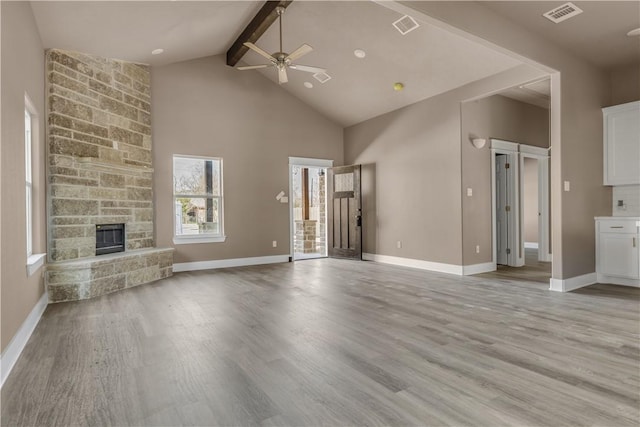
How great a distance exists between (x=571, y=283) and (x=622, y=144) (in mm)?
2041

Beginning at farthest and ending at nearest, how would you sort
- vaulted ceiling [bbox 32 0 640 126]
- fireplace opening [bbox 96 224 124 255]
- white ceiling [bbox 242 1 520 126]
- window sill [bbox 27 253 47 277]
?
fireplace opening [bbox 96 224 124 255], white ceiling [bbox 242 1 520 126], vaulted ceiling [bbox 32 0 640 126], window sill [bbox 27 253 47 277]

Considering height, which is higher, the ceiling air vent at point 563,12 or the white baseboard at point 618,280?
the ceiling air vent at point 563,12

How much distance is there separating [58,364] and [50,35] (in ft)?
12.3

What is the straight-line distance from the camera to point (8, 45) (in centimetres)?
266

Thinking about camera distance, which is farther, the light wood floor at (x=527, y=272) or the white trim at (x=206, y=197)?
the white trim at (x=206, y=197)

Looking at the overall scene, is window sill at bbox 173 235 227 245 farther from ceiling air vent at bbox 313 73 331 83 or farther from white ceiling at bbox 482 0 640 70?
white ceiling at bbox 482 0 640 70

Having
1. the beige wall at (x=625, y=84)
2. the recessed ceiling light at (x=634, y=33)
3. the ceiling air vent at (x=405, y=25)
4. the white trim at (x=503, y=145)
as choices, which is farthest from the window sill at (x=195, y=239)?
the beige wall at (x=625, y=84)

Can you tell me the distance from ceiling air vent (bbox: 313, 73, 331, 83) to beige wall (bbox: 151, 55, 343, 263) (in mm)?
1083

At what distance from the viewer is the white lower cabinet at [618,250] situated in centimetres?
451

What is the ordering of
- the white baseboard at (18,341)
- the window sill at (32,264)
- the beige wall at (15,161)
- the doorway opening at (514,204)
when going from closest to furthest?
the white baseboard at (18,341)
the beige wall at (15,161)
the window sill at (32,264)
the doorway opening at (514,204)

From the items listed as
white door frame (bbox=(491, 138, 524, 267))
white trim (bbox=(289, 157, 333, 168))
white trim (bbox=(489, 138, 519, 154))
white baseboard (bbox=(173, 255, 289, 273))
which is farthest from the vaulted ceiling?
white baseboard (bbox=(173, 255, 289, 273))

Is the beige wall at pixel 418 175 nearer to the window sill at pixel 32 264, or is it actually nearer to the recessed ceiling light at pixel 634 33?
the recessed ceiling light at pixel 634 33

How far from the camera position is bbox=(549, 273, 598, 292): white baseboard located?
439cm

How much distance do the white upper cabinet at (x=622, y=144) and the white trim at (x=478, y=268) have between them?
2.02 metres
